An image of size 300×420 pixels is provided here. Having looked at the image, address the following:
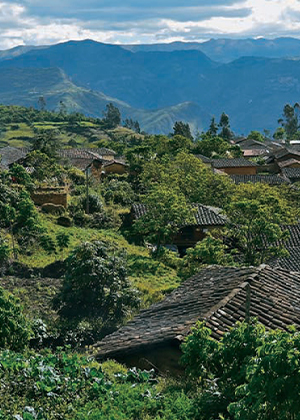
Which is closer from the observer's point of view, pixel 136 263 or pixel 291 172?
pixel 136 263

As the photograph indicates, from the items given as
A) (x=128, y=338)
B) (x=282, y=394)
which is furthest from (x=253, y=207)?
(x=282, y=394)

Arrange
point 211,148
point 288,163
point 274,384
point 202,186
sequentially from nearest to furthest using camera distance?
point 274,384, point 202,186, point 288,163, point 211,148

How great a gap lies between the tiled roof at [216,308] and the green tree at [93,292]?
3.94 meters

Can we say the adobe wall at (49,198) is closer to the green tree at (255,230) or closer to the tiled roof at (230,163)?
the green tree at (255,230)

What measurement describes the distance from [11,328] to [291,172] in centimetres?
6117

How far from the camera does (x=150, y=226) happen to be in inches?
1331

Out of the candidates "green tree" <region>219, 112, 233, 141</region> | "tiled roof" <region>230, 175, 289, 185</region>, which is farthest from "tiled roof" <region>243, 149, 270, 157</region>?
"tiled roof" <region>230, 175, 289, 185</region>

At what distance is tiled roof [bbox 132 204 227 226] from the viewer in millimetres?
36562

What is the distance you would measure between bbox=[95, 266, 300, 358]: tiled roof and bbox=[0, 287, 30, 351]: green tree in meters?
1.84

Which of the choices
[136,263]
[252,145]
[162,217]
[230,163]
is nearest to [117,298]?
[136,263]

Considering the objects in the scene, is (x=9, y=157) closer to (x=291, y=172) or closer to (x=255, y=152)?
(x=291, y=172)

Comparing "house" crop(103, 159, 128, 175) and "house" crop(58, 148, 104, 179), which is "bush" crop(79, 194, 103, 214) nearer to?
"house" crop(58, 148, 104, 179)

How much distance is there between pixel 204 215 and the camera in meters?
37.7

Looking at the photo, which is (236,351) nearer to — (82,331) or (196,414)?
(196,414)
